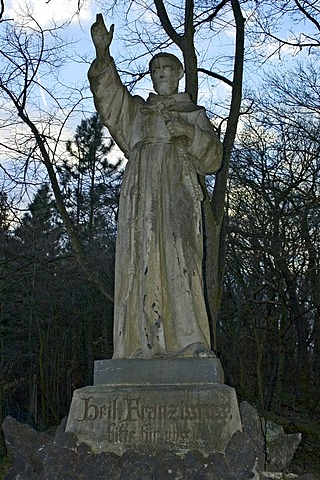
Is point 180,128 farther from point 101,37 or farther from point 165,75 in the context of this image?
point 101,37

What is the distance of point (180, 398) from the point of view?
14.2ft

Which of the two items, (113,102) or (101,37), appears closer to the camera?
(101,37)

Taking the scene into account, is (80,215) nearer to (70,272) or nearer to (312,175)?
(70,272)

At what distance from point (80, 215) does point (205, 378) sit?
1395 centimetres

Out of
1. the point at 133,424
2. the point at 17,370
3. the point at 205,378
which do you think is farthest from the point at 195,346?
the point at 17,370

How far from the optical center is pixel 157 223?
16.2 ft

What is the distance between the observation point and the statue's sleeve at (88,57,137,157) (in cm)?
520

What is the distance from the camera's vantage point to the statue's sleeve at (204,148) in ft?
16.9

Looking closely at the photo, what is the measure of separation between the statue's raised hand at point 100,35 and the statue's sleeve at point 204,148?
864mm

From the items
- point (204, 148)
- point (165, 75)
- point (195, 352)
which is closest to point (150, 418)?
point (195, 352)

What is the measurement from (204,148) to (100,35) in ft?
3.69

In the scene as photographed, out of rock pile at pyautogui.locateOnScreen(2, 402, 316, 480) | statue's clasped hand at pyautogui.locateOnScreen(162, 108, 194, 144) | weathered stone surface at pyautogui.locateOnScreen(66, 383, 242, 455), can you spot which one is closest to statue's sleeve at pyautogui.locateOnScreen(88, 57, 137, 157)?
statue's clasped hand at pyautogui.locateOnScreen(162, 108, 194, 144)

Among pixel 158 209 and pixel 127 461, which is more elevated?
pixel 158 209

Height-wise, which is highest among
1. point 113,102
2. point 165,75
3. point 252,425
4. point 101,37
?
point 101,37
